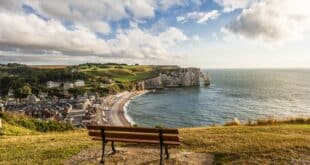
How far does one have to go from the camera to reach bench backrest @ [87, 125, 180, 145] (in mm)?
6078

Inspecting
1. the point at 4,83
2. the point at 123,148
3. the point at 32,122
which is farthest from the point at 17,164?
the point at 4,83

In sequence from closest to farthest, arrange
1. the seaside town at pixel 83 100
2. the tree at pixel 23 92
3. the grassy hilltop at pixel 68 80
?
the seaside town at pixel 83 100, the tree at pixel 23 92, the grassy hilltop at pixel 68 80

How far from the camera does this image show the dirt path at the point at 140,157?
6680 millimetres

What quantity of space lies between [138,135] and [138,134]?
0.09ft

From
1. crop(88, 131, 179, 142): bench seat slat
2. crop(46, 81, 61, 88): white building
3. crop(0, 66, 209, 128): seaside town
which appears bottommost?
crop(0, 66, 209, 128): seaside town

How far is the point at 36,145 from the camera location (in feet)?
29.4

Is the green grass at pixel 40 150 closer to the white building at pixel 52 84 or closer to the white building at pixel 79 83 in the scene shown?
the white building at pixel 79 83

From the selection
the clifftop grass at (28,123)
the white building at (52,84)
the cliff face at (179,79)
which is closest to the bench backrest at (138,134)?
the clifftop grass at (28,123)

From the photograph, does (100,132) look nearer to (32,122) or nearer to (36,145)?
(36,145)

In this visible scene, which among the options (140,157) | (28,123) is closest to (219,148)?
(140,157)

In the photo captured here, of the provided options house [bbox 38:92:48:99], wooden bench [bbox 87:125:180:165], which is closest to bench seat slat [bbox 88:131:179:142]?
wooden bench [bbox 87:125:180:165]

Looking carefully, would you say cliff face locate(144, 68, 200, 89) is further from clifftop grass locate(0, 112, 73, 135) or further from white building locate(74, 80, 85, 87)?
clifftop grass locate(0, 112, 73, 135)

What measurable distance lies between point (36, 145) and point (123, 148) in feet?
11.0

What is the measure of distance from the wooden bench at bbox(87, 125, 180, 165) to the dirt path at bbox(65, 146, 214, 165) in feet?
1.07
